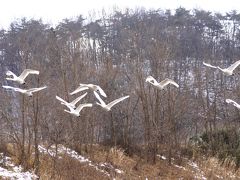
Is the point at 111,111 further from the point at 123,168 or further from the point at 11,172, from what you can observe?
the point at 11,172

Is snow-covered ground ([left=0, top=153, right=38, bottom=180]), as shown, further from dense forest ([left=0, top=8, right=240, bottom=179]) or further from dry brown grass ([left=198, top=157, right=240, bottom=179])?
dry brown grass ([left=198, top=157, right=240, bottom=179])

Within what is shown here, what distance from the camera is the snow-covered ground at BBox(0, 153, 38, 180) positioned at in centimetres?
1019

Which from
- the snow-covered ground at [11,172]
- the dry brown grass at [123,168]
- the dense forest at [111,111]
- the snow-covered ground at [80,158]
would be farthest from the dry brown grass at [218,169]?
the snow-covered ground at [11,172]

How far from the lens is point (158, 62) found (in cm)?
1603

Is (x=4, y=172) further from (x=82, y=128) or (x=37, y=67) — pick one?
(x=82, y=128)

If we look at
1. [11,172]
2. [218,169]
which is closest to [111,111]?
[218,169]

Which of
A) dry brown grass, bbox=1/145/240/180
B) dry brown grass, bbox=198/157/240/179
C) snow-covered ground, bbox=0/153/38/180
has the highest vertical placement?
snow-covered ground, bbox=0/153/38/180

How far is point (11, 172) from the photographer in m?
10.6

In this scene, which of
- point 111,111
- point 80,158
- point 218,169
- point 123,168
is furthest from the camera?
point 111,111

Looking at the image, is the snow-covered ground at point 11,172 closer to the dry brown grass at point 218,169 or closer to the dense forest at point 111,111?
the dense forest at point 111,111

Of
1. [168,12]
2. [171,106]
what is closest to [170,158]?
[171,106]

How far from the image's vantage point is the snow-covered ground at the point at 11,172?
10.2 m

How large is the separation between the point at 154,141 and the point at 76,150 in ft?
9.13

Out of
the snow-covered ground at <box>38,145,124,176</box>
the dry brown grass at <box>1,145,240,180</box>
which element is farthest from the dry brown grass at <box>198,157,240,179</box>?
the snow-covered ground at <box>38,145,124,176</box>
